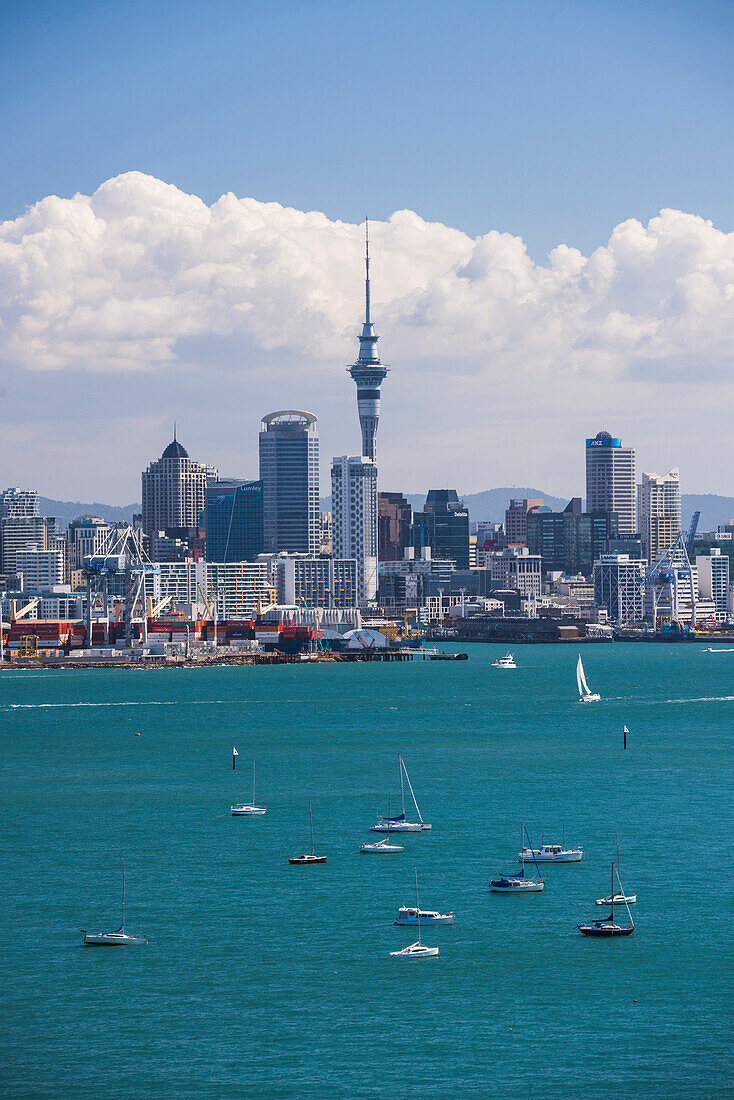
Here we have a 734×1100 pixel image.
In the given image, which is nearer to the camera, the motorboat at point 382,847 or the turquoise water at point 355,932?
the turquoise water at point 355,932

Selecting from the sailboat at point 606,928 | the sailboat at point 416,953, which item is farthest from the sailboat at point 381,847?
the sailboat at point 416,953

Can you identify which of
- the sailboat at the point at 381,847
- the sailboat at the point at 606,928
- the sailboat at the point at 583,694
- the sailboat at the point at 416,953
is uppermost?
the sailboat at the point at 583,694

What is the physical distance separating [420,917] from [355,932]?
5.85 feet

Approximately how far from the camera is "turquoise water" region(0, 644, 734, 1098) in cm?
3331

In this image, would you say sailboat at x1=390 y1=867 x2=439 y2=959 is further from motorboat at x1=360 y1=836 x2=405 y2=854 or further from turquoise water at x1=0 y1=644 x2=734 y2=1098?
motorboat at x1=360 y1=836 x2=405 y2=854

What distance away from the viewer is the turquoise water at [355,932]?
33312mm

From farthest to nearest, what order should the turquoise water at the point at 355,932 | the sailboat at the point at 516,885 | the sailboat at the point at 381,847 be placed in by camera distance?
the sailboat at the point at 381,847
the sailboat at the point at 516,885
the turquoise water at the point at 355,932

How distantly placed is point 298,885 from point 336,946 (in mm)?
6742

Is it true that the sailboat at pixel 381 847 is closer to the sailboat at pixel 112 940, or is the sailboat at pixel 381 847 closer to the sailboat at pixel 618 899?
the sailboat at pixel 618 899

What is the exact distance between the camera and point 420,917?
140 ft

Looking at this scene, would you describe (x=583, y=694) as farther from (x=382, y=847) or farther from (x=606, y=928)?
(x=606, y=928)

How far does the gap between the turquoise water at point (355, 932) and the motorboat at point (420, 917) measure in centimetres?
40

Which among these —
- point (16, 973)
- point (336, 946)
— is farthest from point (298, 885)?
point (16, 973)

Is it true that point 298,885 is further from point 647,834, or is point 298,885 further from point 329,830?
point 647,834
